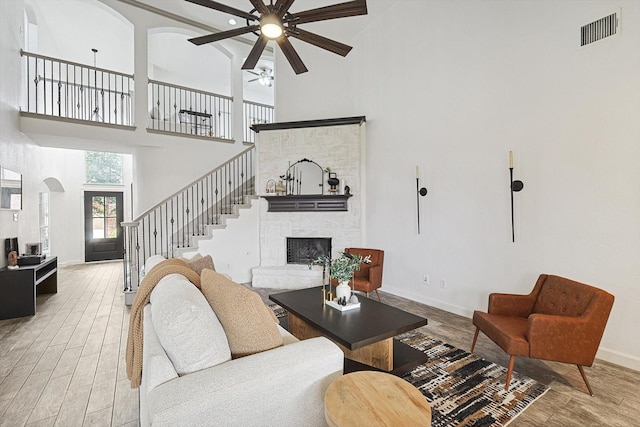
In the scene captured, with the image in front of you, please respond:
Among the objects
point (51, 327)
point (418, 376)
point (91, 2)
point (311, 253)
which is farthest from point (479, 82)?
point (91, 2)

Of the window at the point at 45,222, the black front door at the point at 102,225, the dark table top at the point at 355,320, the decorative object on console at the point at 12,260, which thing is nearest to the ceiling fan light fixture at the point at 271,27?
the dark table top at the point at 355,320

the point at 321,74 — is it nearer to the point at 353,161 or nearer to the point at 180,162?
the point at 353,161

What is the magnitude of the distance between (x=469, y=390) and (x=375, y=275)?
83.0 inches

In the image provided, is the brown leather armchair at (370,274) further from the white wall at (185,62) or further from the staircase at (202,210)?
the white wall at (185,62)

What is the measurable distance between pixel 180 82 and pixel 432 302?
9097 millimetres

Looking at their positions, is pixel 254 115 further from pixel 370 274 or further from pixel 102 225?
pixel 370 274

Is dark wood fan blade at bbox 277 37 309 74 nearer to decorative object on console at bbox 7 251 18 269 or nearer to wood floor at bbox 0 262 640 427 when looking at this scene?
wood floor at bbox 0 262 640 427

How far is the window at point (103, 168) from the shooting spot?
8539mm

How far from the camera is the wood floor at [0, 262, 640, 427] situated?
6.64 feet

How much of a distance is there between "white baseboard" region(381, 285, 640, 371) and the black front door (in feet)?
26.2

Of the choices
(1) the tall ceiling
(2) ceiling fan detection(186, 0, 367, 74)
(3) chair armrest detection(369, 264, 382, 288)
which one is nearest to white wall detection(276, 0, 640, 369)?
(1) the tall ceiling

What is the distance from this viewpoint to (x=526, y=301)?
110 inches

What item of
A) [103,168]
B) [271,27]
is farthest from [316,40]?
[103,168]

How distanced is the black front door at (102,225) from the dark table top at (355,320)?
26.0 ft
